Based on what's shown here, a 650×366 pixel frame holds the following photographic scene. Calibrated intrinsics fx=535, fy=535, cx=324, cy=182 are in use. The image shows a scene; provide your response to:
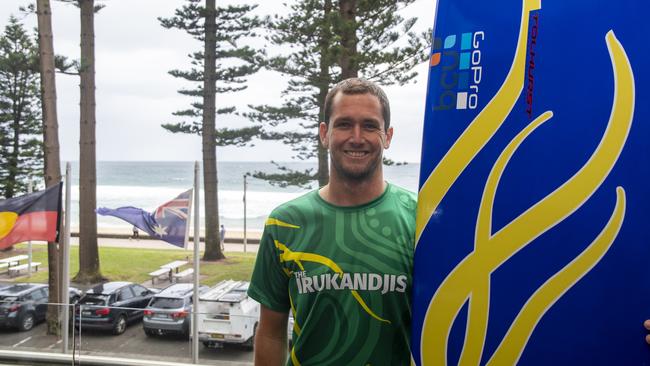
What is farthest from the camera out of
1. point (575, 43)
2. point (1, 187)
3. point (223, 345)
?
point (1, 187)

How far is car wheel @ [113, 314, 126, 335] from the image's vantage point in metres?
4.03

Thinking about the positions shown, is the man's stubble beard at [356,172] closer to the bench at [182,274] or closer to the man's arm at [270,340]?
the man's arm at [270,340]

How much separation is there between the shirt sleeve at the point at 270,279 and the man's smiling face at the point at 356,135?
0.26 m

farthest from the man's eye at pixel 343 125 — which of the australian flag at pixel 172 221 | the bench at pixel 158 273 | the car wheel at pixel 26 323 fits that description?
the bench at pixel 158 273

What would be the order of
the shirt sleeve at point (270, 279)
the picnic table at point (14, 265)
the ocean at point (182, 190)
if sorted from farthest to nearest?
the ocean at point (182, 190) → the picnic table at point (14, 265) → the shirt sleeve at point (270, 279)

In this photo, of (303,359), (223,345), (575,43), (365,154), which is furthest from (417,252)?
(223,345)

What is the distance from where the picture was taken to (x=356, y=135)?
4.40 feet

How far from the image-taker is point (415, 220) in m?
1.38

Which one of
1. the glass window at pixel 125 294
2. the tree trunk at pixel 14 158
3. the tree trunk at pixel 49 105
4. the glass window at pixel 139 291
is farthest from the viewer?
the tree trunk at pixel 14 158

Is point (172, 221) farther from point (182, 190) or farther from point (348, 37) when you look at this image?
point (182, 190)

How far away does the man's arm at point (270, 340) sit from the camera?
57.4 inches

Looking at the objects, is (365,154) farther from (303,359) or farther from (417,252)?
(303,359)

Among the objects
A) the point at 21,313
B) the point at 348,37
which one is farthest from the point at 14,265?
the point at 348,37

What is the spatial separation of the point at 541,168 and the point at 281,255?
2.16 feet
